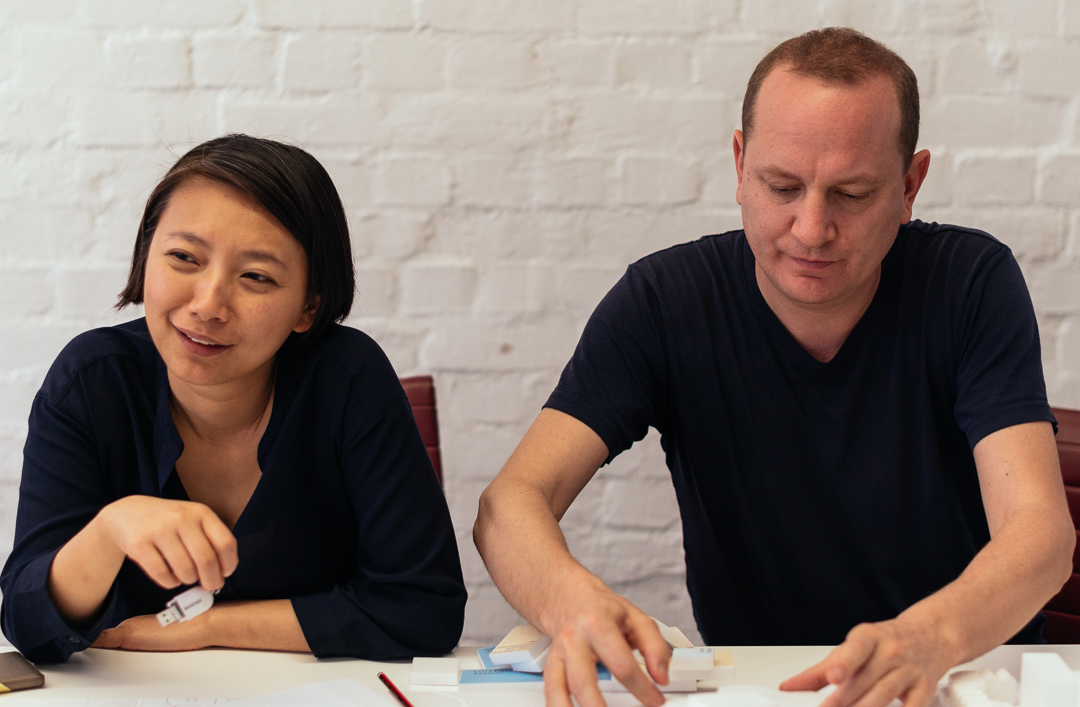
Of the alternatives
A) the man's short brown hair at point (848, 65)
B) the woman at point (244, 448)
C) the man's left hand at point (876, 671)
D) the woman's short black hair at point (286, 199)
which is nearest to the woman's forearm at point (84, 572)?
the woman at point (244, 448)

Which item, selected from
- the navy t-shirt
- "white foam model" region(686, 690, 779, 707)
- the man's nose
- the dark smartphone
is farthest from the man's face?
the dark smartphone

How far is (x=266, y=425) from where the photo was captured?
1120 millimetres

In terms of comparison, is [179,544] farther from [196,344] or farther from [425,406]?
[425,406]

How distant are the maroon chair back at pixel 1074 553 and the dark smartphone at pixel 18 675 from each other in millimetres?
1172

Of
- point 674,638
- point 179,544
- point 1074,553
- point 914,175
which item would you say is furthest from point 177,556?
point 1074,553

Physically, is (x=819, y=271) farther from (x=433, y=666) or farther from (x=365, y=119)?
(x=365, y=119)

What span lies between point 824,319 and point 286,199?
68 centimetres

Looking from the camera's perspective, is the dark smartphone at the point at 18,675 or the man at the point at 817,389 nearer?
the dark smartphone at the point at 18,675

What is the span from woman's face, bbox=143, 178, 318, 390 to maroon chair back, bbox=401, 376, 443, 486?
0.34 m

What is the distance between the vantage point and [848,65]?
1.08 m

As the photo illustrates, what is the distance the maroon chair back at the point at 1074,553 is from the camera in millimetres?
1214

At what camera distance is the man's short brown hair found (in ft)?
3.53

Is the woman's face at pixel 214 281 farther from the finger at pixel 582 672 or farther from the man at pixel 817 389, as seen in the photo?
the finger at pixel 582 672

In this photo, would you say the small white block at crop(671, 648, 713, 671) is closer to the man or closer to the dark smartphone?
the man
